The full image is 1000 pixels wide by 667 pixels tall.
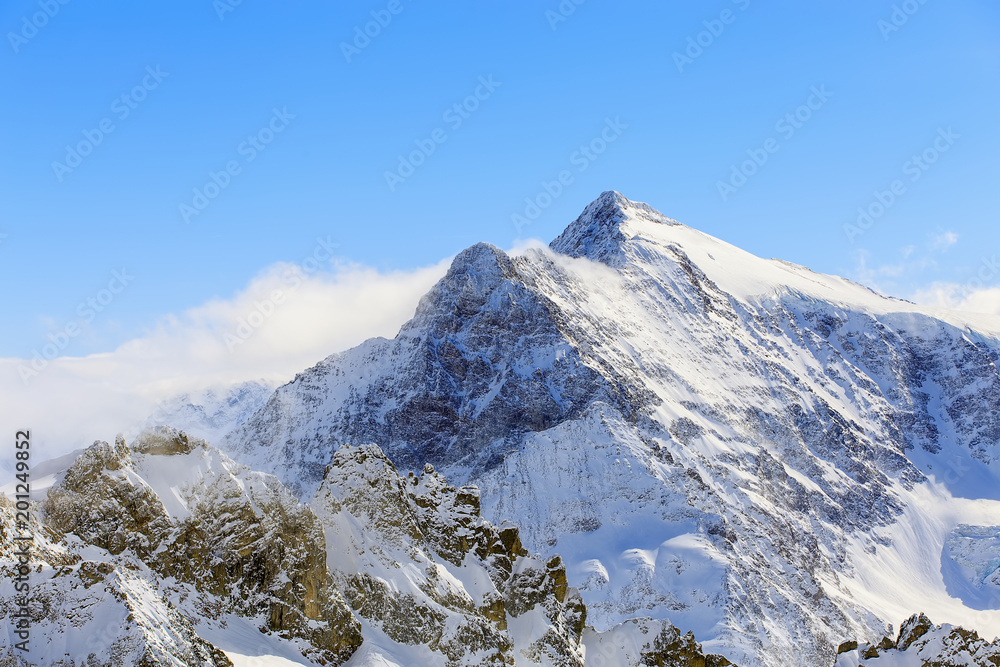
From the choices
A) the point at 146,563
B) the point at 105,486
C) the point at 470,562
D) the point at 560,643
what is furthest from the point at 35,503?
the point at 560,643

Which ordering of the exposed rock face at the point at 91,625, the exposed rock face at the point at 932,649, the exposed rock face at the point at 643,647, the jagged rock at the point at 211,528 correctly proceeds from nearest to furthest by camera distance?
the exposed rock face at the point at 91,625 → the jagged rock at the point at 211,528 → the exposed rock face at the point at 932,649 → the exposed rock face at the point at 643,647

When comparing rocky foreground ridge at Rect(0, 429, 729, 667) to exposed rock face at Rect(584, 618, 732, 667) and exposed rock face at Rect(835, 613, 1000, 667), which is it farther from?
exposed rock face at Rect(835, 613, 1000, 667)

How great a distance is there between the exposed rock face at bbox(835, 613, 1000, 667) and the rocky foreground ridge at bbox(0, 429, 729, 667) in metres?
33.8

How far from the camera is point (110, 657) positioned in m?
45.9

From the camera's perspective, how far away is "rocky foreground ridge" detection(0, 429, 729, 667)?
46.8 m

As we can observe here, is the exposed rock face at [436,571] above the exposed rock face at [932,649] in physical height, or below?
above

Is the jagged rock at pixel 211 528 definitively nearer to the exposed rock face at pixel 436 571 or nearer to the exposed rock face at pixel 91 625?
the exposed rock face at pixel 436 571

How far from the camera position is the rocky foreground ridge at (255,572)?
46.8 metres

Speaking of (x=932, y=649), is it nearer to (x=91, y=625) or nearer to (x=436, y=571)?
(x=436, y=571)

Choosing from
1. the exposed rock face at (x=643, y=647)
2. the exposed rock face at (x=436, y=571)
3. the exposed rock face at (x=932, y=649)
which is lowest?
the exposed rock face at (x=932, y=649)

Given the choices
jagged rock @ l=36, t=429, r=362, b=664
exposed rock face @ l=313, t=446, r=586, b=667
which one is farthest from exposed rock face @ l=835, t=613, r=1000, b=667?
jagged rock @ l=36, t=429, r=362, b=664

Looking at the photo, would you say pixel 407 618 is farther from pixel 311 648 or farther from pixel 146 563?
pixel 146 563

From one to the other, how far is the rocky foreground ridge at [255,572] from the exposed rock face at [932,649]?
33777 mm

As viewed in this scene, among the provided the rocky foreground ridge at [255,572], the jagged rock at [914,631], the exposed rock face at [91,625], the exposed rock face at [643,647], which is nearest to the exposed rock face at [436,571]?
the rocky foreground ridge at [255,572]
